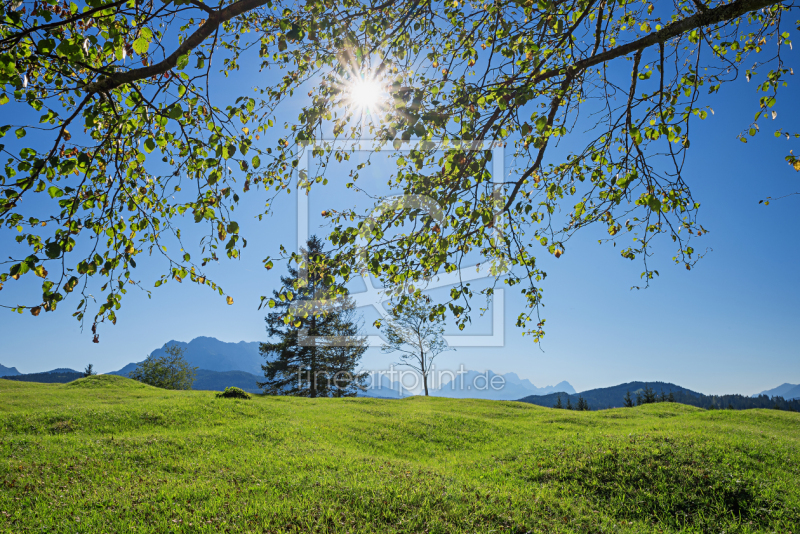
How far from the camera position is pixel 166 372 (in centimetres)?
4250

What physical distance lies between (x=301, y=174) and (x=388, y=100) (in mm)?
1756

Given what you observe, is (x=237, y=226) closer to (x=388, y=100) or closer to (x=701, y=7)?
(x=388, y=100)

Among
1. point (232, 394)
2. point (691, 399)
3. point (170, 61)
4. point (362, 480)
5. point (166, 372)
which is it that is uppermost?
point (170, 61)

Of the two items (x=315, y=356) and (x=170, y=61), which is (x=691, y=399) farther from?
(x=170, y=61)

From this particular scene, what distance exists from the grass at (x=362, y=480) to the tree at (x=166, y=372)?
33.8 meters

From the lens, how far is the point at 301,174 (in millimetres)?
5734

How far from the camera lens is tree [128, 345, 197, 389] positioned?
136 ft

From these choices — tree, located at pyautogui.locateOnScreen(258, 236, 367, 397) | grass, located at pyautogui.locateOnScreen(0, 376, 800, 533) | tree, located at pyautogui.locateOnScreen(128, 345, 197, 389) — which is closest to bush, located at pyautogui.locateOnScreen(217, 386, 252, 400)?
grass, located at pyautogui.locateOnScreen(0, 376, 800, 533)

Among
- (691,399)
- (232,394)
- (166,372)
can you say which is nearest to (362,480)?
(232,394)

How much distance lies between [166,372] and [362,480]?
146ft

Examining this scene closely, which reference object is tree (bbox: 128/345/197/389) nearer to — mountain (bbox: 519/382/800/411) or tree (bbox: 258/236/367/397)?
tree (bbox: 258/236/367/397)

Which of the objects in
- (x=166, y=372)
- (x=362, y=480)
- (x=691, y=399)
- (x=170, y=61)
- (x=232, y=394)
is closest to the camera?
(x=170, y=61)

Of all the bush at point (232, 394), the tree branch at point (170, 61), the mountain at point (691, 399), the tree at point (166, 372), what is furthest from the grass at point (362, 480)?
the tree at point (166, 372)

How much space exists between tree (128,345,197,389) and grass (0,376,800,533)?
33810mm
